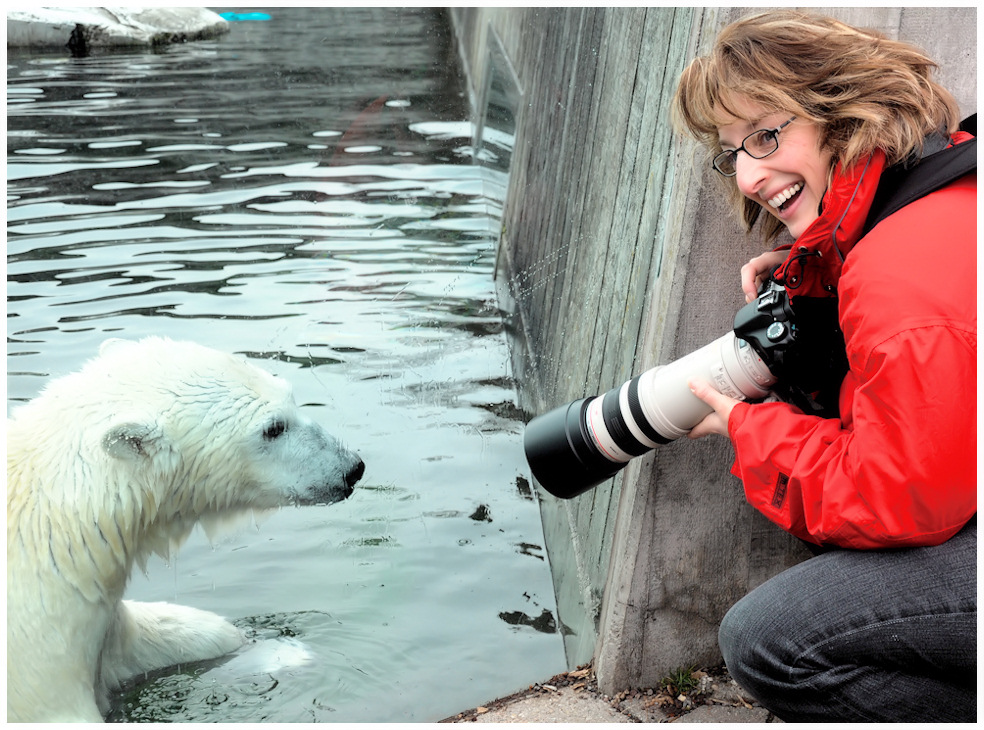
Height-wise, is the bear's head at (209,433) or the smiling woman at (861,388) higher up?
the smiling woman at (861,388)

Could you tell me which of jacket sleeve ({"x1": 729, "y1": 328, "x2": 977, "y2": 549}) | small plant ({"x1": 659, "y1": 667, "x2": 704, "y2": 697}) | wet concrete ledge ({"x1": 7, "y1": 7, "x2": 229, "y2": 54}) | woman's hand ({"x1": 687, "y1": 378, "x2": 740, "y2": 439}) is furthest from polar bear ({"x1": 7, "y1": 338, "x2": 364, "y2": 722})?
wet concrete ledge ({"x1": 7, "y1": 7, "x2": 229, "y2": 54})

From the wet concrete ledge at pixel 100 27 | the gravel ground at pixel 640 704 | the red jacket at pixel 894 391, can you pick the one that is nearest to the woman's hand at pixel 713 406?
the red jacket at pixel 894 391

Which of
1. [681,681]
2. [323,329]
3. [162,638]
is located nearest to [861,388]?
[681,681]

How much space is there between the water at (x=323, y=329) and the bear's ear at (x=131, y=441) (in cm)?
60

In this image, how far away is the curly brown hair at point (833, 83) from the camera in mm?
1894

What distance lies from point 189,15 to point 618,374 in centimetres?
1557

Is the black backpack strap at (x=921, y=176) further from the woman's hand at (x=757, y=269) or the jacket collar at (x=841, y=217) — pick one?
the woman's hand at (x=757, y=269)

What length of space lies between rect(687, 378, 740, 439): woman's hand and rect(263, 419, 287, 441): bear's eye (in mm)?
1352

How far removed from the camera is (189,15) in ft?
54.3

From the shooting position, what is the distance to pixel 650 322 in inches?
103

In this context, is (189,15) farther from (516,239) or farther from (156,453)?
(156,453)

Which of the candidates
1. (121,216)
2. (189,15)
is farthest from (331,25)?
(121,216)

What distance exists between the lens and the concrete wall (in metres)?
2.43

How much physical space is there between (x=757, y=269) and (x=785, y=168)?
35cm
